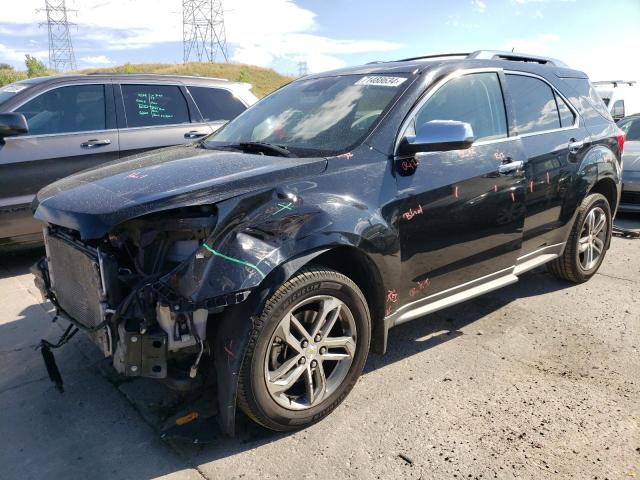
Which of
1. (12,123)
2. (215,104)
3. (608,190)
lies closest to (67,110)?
(12,123)

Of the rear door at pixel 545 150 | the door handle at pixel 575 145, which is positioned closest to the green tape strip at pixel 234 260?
the rear door at pixel 545 150

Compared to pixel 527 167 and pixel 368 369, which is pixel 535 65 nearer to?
pixel 527 167

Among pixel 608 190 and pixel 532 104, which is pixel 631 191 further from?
pixel 532 104

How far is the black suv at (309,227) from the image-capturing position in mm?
2441

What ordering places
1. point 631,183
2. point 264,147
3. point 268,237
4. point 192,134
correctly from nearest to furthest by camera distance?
point 268,237 < point 264,147 < point 192,134 < point 631,183

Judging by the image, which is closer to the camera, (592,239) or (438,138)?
(438,138)

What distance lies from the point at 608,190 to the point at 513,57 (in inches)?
67.7

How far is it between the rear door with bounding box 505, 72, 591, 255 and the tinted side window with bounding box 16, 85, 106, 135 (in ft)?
13.5

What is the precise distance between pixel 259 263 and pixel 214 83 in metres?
4.75

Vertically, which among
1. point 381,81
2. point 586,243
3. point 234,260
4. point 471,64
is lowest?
point 586,243

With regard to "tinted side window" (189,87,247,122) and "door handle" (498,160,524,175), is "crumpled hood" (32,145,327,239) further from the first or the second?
"tinted side window" (189,87,247,122)

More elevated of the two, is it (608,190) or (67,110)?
(67,110)

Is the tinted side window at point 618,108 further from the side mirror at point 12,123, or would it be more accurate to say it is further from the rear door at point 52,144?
the side mirror at point 12,123

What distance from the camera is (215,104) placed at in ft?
21.3
